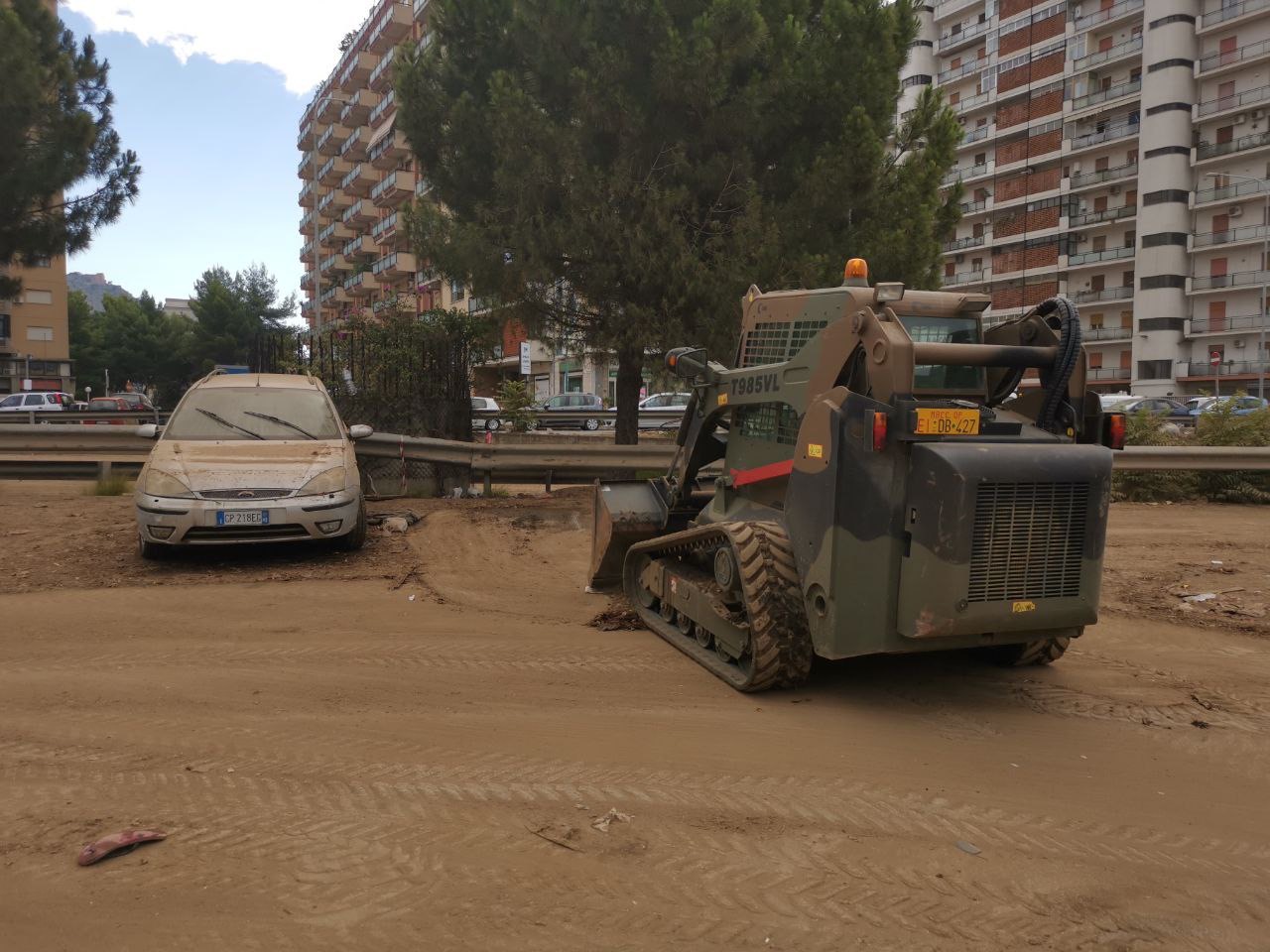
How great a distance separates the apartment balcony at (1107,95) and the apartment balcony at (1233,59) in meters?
3.73

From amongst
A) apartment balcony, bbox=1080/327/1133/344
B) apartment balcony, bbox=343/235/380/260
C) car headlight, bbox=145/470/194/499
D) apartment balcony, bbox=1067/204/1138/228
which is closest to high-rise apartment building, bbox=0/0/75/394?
apartment balcony, bbox=343/235/380/260

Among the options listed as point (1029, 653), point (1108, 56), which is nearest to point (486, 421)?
point (1029, 653)

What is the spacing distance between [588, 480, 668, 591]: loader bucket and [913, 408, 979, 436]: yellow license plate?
2.63 m

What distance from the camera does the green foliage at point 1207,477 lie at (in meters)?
12.3

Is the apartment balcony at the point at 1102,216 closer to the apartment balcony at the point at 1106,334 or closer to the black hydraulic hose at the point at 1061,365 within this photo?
the apartment balcony at the point at 1106,334

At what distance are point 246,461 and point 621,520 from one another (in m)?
3.61

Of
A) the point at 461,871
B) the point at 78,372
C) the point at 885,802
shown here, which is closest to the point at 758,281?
the point at 885,802

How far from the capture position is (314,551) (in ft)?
28.5

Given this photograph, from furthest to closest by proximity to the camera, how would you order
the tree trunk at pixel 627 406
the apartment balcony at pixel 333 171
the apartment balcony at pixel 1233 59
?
the apartment balcony at pixel 333 171 → the apartment balcony at pixel 1233 59 → the tree trunk at pixel 627 406

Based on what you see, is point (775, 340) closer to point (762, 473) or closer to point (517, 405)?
point (762, 473)

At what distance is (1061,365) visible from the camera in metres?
4.77

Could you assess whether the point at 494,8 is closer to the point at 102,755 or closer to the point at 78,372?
the point at 102,755

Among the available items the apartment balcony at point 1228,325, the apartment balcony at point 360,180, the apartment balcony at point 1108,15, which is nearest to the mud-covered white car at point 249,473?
the apartment balcony at point 1228,325

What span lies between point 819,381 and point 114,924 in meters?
3.66
